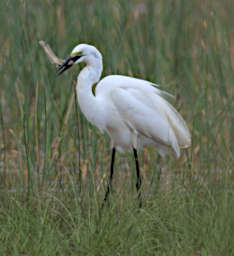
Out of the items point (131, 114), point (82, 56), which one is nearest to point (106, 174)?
point (131, 114)

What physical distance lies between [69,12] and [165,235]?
77.4 inches

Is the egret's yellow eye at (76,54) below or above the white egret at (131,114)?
above

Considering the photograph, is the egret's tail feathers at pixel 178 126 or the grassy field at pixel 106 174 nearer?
the grassy field at pixel 106 174

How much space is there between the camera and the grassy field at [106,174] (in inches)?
95.2

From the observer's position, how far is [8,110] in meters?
4.20

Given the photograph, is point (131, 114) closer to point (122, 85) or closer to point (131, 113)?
point (131, 113)

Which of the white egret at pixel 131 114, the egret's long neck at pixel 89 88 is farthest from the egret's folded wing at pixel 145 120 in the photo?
the egret's long neck at pixel 89 88

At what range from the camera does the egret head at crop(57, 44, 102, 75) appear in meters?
2.91

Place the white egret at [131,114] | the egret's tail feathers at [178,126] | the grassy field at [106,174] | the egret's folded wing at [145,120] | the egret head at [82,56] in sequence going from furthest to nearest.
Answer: the egret's tail feathers at [178,126] → the egret's folded wing at [145,120] → the white egret at [131,114] → the egret head at [82,56] → the grassy field at [106,174]

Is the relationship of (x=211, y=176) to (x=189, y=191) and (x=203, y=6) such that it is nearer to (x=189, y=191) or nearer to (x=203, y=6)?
(x=189, y=191)

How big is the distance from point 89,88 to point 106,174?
0.49 metres

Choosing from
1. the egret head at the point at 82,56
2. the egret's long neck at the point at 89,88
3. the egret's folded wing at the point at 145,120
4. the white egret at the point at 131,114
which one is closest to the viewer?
the egret head at the point at 82,56

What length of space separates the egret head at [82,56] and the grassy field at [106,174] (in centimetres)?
17

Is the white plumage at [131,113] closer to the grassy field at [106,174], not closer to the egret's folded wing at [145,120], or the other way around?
the egret's folded wing at [145,120]
